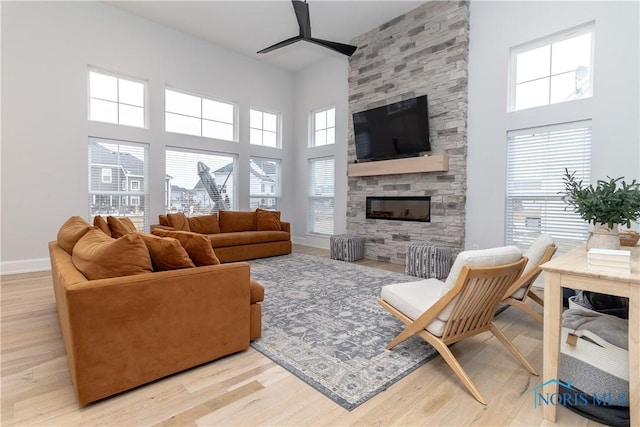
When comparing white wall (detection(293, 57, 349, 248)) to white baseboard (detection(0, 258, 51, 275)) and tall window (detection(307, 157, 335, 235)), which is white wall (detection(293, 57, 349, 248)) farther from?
white baseboard (detection(0, 258, 51, 275))

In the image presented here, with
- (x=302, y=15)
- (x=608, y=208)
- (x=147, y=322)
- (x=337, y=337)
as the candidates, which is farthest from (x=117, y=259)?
(x=302, y=15)

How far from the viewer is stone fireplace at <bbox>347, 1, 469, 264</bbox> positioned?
4699 mm

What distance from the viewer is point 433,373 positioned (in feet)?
6.39

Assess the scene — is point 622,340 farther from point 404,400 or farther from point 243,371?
point 243,371

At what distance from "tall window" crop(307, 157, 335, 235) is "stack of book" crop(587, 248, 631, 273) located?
5.48 meters

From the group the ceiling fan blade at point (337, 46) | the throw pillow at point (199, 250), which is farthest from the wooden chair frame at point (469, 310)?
the ceiling fan blade at point (337, 46)

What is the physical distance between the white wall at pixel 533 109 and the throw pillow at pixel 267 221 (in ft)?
11.3

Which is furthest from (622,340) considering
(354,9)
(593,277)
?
(354,9)

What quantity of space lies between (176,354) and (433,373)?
157cm

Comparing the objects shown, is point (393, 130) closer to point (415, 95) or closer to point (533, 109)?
point (415, 95)

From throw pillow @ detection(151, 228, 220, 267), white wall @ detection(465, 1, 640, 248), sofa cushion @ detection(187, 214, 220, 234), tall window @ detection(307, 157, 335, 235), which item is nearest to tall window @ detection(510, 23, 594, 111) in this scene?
white wall @ detection(465, 1, 640, 248)

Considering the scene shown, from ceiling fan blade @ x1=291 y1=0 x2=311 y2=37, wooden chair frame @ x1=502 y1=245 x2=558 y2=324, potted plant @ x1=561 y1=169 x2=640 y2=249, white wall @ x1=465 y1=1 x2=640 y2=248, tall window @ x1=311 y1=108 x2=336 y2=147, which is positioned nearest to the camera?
potted plant @ x1=561 y1=169 x2=640 y2=249

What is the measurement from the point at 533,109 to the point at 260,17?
4.45 meters

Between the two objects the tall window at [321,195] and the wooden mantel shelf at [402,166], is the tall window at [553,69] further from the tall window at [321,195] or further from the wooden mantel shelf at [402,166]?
the tall window at [321,195]
